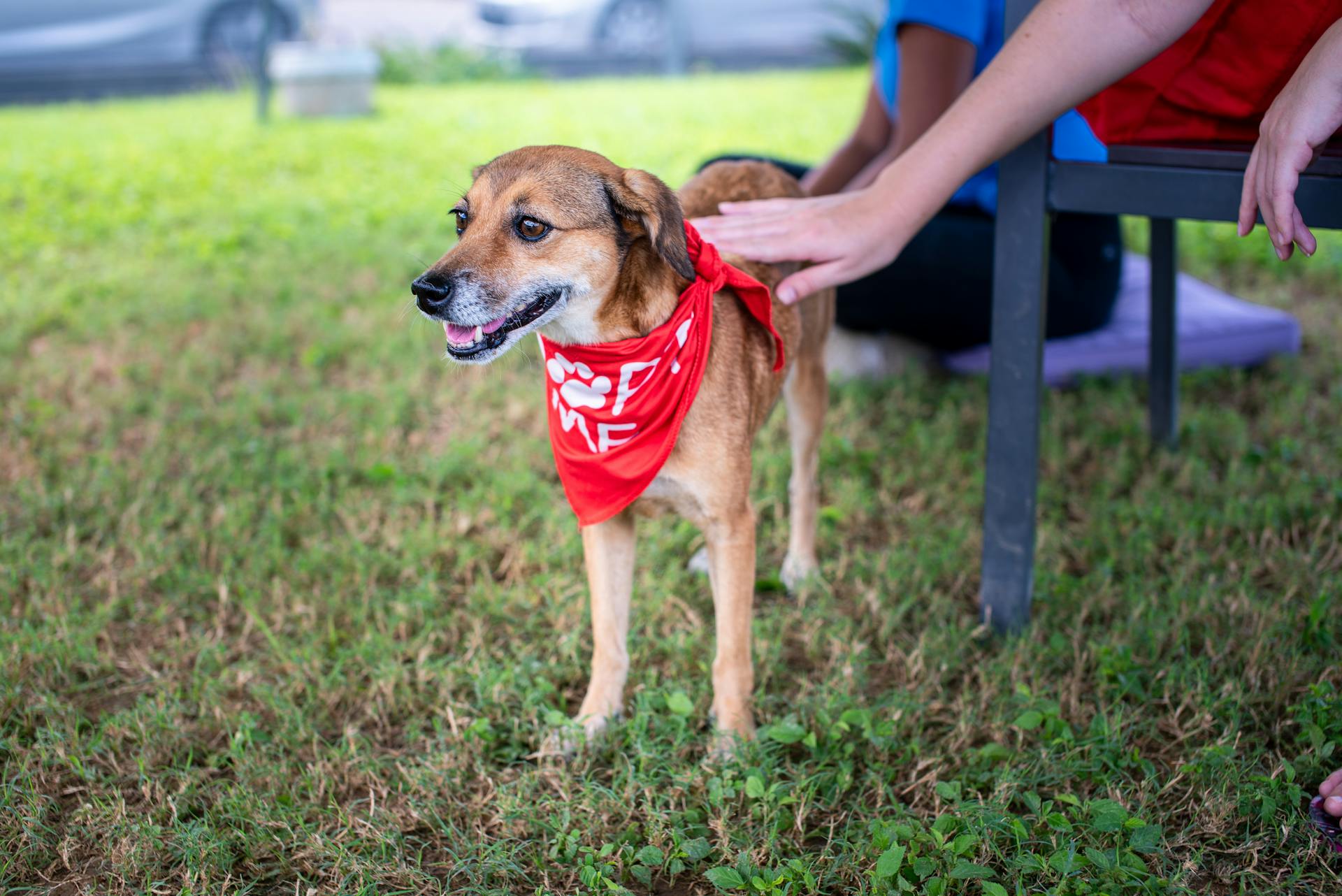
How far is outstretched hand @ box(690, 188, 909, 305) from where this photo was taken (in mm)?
2527

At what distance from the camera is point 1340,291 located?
545 centimetres

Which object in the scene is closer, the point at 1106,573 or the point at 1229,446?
the point at 1106,573

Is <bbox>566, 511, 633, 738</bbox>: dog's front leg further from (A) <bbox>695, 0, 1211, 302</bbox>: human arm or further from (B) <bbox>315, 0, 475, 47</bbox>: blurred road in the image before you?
(B) <bbox>315, 0, 475, 47</bbox>: blurred road

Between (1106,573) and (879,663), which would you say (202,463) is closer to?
(879,663)

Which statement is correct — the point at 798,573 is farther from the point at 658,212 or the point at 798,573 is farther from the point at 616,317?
the point at 658,212

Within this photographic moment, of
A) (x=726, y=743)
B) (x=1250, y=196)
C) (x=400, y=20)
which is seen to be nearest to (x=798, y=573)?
(x=726, y=743)

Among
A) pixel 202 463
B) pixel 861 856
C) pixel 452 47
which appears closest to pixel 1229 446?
pixel 861 856

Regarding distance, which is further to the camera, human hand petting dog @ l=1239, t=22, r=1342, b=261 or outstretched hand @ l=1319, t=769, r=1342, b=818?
outstretched hand @ l=1319, t=769, r=1342, b=818

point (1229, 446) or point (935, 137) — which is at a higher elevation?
point (935, 137)

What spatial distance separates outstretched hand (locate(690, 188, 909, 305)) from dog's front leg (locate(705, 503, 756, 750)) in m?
0.60

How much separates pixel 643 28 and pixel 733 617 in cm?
1412

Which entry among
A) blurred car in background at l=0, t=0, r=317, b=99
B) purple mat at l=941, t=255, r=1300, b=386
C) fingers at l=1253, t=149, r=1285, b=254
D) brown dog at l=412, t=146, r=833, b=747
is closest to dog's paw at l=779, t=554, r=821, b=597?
brown dog at l=412, t=146, r=833, b=747

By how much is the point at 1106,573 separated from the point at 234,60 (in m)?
13.3

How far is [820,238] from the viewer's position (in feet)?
8.34
